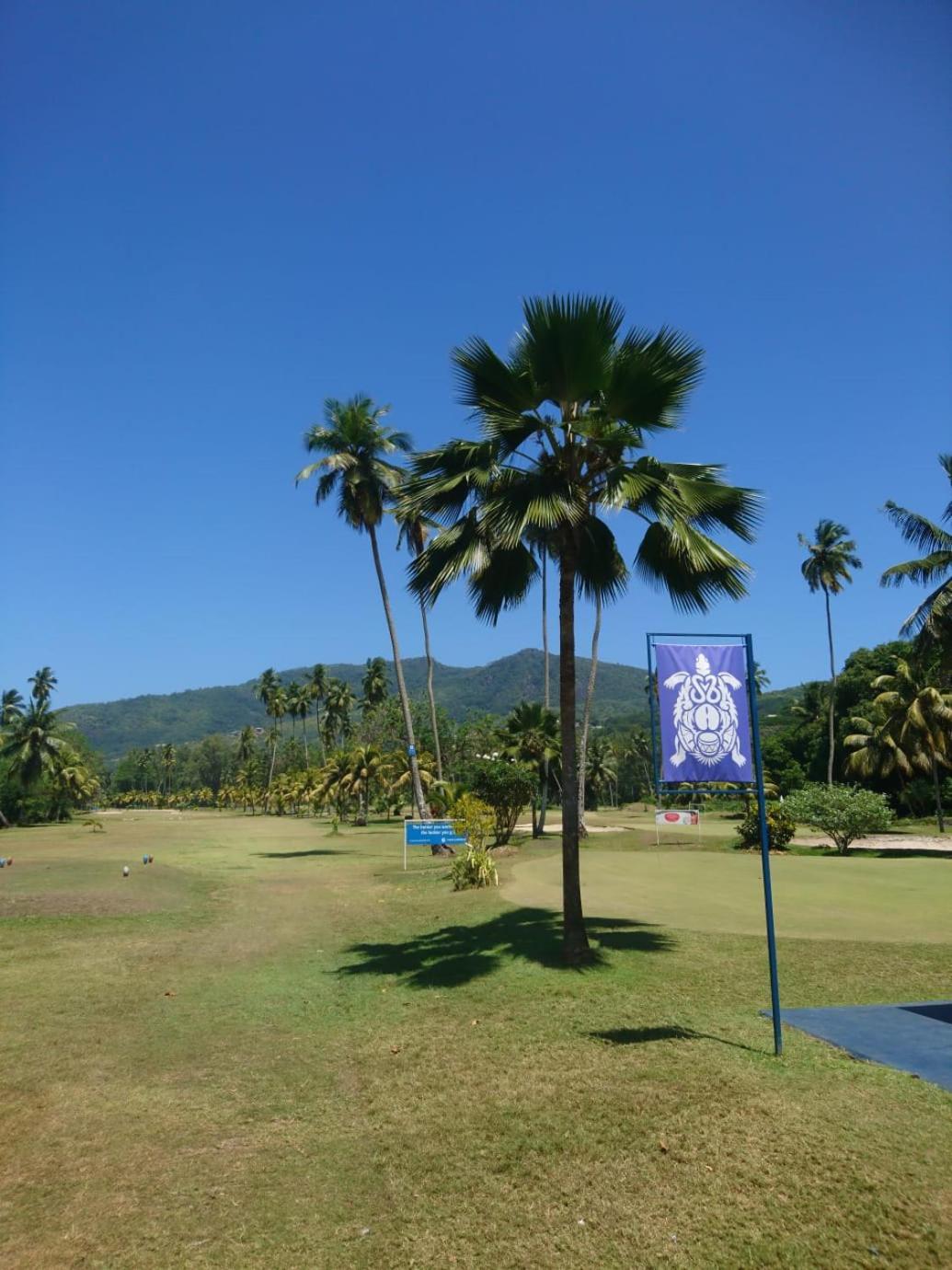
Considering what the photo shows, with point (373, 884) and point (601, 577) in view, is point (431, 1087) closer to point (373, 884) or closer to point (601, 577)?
point (601, 577)

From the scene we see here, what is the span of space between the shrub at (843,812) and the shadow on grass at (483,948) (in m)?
18.8

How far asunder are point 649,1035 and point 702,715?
3304mm

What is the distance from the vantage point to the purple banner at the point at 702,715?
7.84 metres

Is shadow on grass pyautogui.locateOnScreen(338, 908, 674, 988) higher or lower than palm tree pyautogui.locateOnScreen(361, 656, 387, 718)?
lower

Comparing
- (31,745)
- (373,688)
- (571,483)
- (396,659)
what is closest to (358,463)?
(396,659)

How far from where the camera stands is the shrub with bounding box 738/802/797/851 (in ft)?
93.2

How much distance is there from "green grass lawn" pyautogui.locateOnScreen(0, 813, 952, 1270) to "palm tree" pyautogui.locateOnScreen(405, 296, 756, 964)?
8.55ft

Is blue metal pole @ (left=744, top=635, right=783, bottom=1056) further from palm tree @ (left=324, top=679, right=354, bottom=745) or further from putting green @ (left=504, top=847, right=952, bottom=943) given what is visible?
palm tree @ (left=324, top=679, right=354, bottom=745)

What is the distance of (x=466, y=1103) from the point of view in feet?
20.9

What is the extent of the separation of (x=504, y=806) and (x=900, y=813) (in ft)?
115

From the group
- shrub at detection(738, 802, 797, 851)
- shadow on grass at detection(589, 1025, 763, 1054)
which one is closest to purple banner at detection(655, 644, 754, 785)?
shadow on grass at detection(589, 1025, 763, 1054)

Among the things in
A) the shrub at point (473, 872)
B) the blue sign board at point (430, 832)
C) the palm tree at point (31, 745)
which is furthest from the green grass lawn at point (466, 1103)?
the palm tree at point (31, 745)

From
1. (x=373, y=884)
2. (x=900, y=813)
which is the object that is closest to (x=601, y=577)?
(x=373, y=884)

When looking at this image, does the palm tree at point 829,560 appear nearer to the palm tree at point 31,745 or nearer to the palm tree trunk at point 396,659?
the palm tree trunk at point 396,659
